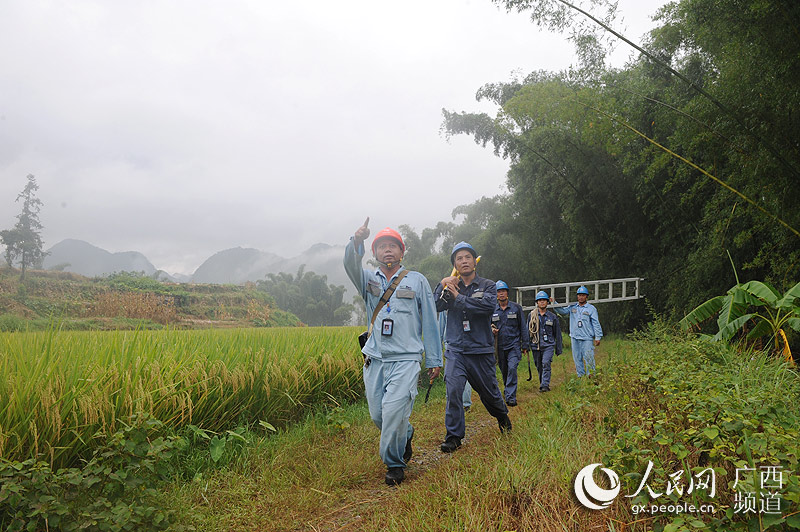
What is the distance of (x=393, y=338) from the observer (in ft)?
10.6

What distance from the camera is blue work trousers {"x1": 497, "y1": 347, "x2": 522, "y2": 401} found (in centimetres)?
584

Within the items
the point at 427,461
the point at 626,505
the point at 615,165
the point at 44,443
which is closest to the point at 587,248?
the point at 615,165

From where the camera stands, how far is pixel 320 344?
5754mm

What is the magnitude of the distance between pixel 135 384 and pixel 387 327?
1.59 m

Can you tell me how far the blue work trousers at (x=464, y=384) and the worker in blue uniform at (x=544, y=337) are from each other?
3326 millimetres

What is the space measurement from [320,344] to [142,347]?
2583mm

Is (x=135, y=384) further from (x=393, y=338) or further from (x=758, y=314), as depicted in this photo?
(x=758, y=314)

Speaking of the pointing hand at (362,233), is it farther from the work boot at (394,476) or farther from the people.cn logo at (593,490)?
the people.cn logo at (593,490)

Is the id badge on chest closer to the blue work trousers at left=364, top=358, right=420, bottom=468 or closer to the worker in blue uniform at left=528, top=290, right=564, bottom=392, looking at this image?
the blue work trousers at left=364, top=358, right=420, bottom=468

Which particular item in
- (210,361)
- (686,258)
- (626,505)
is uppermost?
(686,258)

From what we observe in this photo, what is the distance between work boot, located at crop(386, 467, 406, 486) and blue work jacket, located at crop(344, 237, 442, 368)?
2.34 feet

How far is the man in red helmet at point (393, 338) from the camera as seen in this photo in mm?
3090

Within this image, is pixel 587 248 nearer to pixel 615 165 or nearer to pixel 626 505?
pixel 615 165

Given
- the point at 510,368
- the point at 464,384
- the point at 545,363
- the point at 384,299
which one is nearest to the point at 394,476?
the point at 464,384
